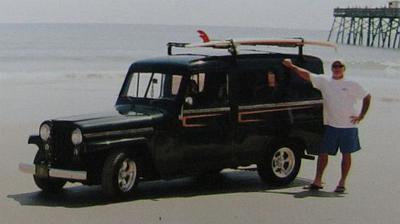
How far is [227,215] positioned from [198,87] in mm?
1843

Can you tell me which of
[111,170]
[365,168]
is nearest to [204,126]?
[111,170]

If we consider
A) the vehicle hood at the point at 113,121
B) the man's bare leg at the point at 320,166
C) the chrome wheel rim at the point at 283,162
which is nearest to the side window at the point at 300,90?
the chrome wheel rim at the point at 283,162

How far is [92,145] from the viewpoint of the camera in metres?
8.77

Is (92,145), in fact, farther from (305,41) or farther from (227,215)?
(305,41)

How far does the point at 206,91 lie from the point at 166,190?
133 cm

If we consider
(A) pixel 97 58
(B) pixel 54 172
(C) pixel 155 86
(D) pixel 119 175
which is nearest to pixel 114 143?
(D) pixel 119 175

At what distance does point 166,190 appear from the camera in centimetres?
1001

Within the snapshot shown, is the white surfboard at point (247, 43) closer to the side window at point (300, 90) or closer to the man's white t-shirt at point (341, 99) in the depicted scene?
the side window at point (300, 90)

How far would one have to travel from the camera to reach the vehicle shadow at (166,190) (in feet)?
29.8

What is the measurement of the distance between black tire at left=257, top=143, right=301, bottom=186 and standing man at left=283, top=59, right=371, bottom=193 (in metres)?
0.62

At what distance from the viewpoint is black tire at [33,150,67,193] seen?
30.9ft

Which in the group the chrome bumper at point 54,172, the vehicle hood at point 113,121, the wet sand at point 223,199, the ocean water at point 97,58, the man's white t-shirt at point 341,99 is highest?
the ocean water at point 97,58

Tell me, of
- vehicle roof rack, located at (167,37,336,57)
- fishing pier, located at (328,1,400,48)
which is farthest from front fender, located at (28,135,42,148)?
fishing pier, located at (328,1,400,48)

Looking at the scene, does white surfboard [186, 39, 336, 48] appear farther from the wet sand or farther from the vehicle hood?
the wet sand
